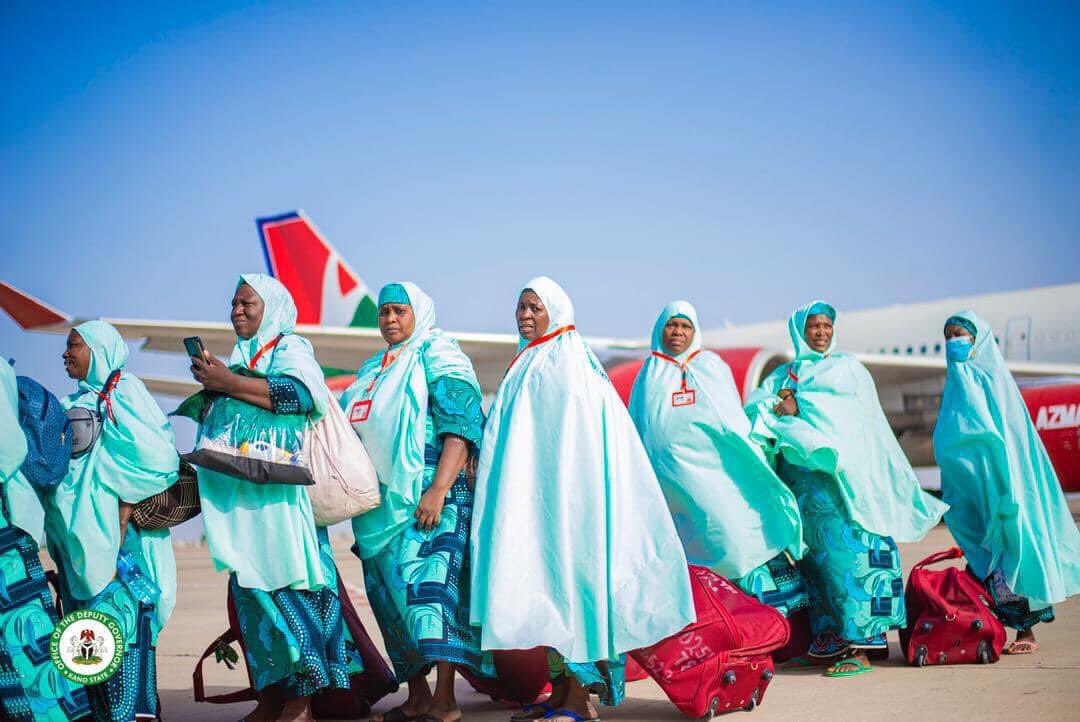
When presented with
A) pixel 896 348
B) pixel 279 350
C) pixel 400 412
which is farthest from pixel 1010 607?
pixel 896 348

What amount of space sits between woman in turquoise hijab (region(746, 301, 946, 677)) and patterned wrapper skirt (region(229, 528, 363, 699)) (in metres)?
1.89

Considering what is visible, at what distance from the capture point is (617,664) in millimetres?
3170

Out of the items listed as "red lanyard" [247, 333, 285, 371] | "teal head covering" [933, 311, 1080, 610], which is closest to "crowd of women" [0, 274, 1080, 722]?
"red lanyard" [247, 333, 285, 371]

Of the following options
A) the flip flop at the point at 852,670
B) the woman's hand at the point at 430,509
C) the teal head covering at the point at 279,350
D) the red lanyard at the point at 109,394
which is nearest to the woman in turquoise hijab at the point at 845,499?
the flip flop at the point at 852,670

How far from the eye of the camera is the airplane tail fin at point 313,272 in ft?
60.8

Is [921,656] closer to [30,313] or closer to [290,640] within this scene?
[290,640]

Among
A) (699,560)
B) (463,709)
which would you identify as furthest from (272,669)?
(699,560)

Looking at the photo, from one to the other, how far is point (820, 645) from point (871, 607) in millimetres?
277

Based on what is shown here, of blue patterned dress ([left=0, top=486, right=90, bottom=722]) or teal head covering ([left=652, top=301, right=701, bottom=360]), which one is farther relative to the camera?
teal head covering ([left=652, top=301, right=701, bottom=360])

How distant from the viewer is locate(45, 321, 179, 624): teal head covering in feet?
9.37

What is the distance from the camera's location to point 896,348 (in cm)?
1398

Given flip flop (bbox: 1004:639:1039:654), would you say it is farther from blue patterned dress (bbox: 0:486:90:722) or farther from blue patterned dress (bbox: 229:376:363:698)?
blue patterned dress (bbox: 0:486:90:722)

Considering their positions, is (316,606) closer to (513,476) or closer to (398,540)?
(398,540)

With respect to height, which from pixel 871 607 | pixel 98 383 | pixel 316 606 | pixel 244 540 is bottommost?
pixel 871 607
